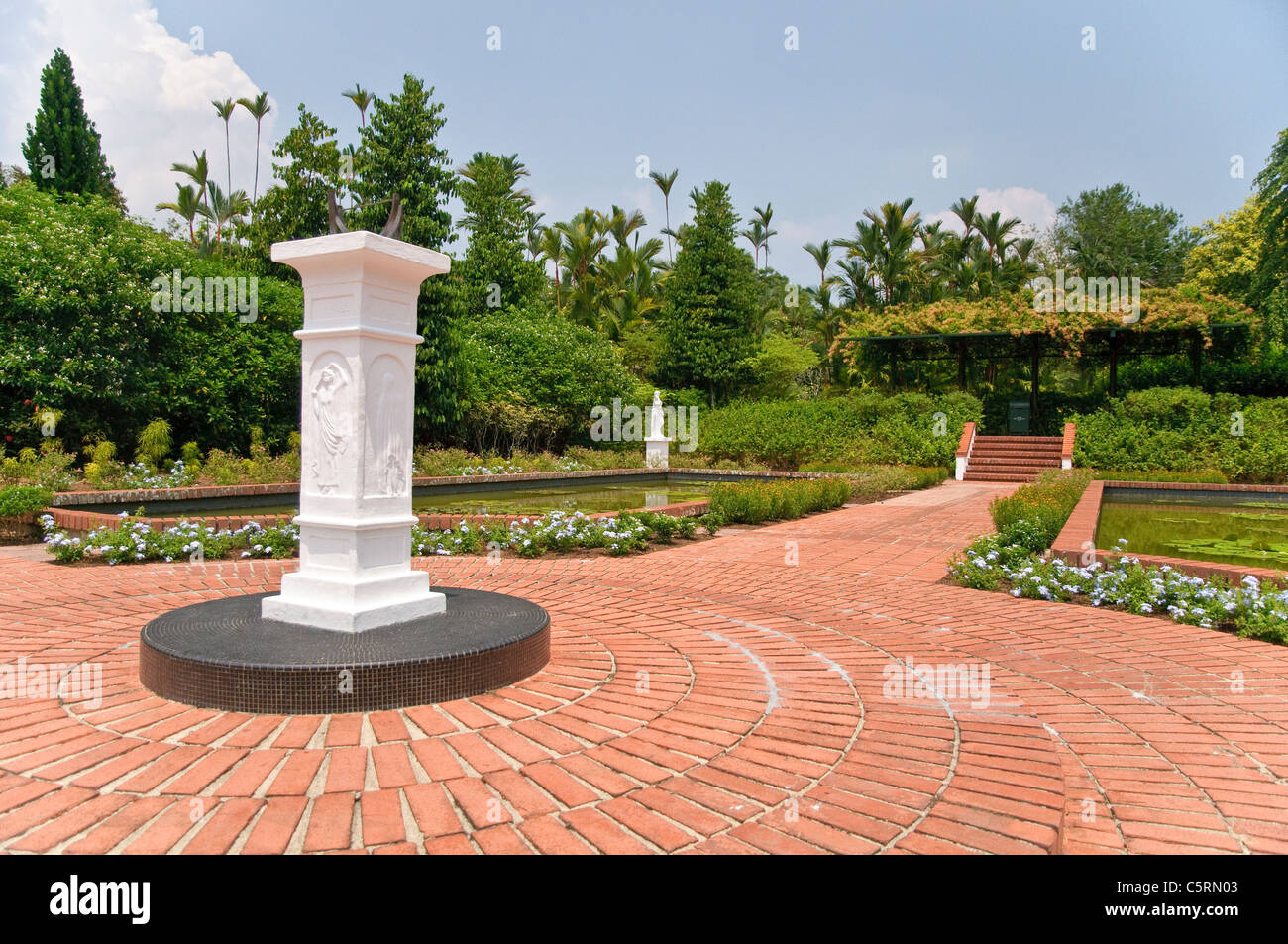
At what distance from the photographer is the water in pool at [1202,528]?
797 centimetres

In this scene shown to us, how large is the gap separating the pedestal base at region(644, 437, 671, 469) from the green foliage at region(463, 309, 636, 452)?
199 cm

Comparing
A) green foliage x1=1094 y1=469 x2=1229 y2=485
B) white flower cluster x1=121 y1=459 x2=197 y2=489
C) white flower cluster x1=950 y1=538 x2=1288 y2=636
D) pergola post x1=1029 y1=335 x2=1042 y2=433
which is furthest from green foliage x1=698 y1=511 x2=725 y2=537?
pergola post x1=1029 y1=335 x2=1042 y2=433

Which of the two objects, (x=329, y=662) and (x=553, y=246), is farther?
(x=553, y=246)

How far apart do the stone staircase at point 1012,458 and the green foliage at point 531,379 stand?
9.77 m

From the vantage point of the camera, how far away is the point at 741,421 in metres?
22.8

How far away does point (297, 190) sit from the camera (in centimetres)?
2064

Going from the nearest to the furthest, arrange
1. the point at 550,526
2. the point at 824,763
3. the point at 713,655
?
the point at 824,763 → the point at 713,655 → the point at 550,526

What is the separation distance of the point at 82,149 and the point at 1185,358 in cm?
3041

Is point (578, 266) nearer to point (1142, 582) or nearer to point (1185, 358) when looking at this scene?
point (1185, 358)

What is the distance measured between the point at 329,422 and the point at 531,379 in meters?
18.0

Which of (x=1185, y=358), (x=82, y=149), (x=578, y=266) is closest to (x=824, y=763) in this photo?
(x=82, y=149)

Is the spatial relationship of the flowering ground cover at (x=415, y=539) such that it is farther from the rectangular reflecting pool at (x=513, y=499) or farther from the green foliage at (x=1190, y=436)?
the green foliage at (x=1190, y=436)

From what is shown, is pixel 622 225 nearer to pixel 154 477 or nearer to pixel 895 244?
pixel 895 244

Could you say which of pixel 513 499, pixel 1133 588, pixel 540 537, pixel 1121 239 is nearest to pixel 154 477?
pixel 513 499
